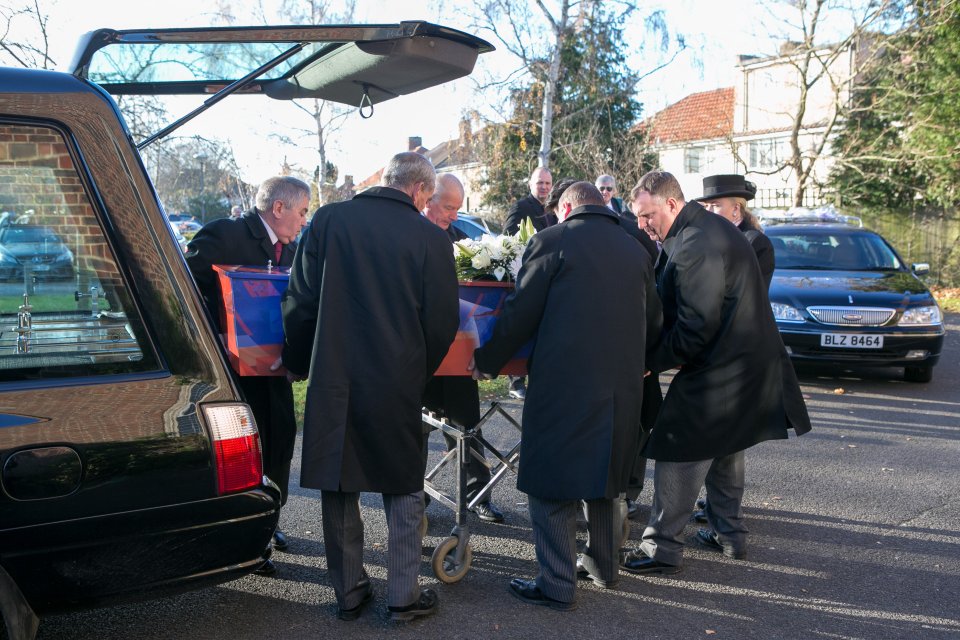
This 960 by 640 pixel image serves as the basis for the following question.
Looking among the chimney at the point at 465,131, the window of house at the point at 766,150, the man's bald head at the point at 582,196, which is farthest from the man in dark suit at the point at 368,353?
the window of house at the point at 766,150

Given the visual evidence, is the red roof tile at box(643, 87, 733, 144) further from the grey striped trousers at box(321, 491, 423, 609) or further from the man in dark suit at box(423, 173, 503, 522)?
the grey striped trousers at box(321, 491, 423, 609)

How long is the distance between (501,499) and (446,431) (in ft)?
4.44

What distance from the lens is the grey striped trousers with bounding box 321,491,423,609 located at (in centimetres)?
376

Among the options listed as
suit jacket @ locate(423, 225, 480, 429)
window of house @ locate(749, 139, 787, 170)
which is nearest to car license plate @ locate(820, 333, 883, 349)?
suit jacket @ locate(423, 225, 480, 429)

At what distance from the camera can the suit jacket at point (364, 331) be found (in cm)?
359

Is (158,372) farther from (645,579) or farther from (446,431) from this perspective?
(645,579)

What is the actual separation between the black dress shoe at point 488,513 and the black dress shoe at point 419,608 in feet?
4.16

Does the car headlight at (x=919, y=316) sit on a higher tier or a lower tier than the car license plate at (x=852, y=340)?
higher

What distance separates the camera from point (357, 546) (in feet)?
12.5

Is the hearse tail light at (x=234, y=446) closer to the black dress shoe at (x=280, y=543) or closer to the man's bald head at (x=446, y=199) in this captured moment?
the black dress shoe at (x=280, y=543)

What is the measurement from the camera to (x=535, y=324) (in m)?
3.97

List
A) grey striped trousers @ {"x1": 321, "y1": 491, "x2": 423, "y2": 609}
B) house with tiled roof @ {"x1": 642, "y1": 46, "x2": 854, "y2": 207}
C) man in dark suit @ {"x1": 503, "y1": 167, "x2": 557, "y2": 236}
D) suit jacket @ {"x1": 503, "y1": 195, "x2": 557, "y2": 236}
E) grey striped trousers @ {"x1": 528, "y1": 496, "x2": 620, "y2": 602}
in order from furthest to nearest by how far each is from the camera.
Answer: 1. house with tiled roof @ {"x1": 642, "y1": 46, "x2": 854, "y2": 207}
2. suit jacket @ {"x1": 503, "y1": 195, "x2": 557, "y2": 236}
3. man in dark suit @ {"x1": 503, "y1": 167, "x2": 557, "y2": 236}
4. grey striped trousers @ {"x1": 528, "y1": 496, "x2": 620, "y2": 602}
5. grey striped trousers @ {"x1": 321, "y1": 491, "x2": 423, "y2": 609}

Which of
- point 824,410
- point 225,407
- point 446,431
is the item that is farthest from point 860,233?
point 225,407

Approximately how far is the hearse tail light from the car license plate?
7637mm
